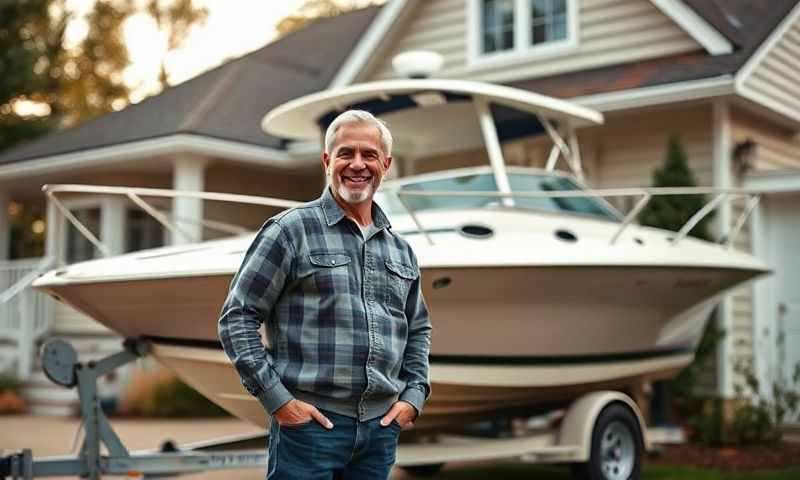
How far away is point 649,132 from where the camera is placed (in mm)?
10586

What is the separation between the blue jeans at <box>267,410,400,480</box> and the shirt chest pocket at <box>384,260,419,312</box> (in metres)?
0.37

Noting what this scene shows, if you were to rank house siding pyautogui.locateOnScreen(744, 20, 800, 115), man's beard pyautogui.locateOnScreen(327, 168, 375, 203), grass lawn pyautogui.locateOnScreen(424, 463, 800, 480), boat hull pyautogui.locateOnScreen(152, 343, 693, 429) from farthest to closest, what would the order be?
1. house siding pyautogui.locateOnScreen(744, 20, 800, 115)
2. grass lawn pyautogui.locateOnScreen(424, 463, 800, 480)
3. boat hull pyautogui.locateOnScreen(152, 343, 693, 429)
4. man's beard pyautogui.locateOnScreen(327, 168, 375, 203)

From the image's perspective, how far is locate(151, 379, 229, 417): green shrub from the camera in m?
12.6

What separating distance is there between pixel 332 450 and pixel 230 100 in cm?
1175

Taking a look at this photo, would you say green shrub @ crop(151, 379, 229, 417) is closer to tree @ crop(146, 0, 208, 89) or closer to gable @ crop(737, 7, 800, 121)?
gable @ crop(737, 7, 800, 121)

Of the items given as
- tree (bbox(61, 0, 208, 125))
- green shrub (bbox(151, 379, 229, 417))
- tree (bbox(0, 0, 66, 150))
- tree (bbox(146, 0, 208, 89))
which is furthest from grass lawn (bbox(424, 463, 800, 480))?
tree (bbox(146, 0, 208, 89))

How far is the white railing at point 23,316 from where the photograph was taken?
46.2ft

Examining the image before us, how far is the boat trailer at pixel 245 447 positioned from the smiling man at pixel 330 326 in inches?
115

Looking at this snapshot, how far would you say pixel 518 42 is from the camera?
38.1 ft

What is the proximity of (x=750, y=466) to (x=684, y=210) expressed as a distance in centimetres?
261

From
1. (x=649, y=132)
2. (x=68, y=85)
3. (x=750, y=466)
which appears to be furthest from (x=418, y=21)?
(x=68, y=85)

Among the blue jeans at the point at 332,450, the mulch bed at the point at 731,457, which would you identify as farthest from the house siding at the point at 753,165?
the blue jeans at the point at 332,450

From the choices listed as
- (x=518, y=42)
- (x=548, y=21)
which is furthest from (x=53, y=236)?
(x=548, y=21)

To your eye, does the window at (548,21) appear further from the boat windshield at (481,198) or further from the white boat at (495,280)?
the boat windshield at (481,198)
